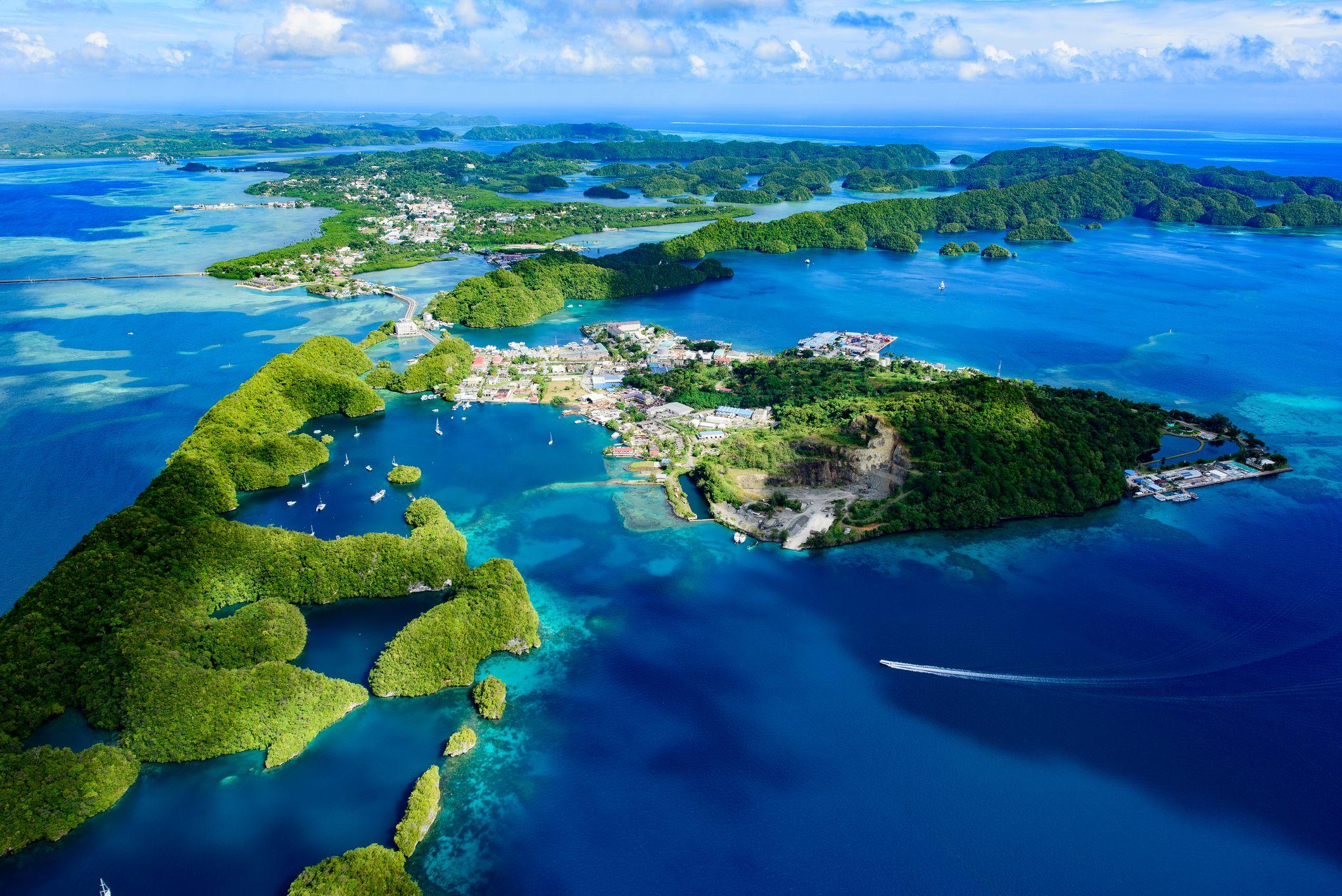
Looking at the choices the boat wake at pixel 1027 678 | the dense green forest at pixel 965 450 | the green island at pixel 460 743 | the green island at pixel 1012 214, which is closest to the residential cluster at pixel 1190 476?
the dense green forest at pixel 965 450

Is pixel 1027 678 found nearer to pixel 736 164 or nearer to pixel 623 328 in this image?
pixel 623 328

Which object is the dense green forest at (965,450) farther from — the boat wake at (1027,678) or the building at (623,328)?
the building at (623,328)

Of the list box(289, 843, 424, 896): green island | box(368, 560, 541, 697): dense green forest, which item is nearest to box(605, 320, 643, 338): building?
box(368, 560, 541, 697): dense green forest

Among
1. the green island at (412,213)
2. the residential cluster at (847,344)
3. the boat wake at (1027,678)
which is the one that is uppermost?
the green island at (412,213)

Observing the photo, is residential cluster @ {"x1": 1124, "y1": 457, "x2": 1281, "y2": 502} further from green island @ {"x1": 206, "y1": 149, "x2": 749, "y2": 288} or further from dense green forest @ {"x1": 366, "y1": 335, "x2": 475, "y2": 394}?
green island @ {"x1": 206, "y1": 149, "x2": 749, "y2": 288}

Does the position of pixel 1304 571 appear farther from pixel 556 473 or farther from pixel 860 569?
pixel 556 473

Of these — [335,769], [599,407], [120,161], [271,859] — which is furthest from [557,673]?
[120,161]

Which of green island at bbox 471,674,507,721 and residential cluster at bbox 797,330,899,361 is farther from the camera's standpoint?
residential cluster at bbox 797,330,899,361
